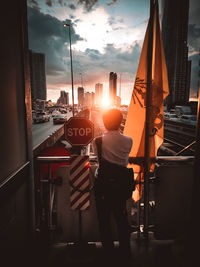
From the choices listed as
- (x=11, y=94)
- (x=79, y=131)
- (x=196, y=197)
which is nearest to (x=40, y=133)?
(x=11, y=94)

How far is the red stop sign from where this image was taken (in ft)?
8.50

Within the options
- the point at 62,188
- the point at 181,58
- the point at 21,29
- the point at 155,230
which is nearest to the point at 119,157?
the point at 62,188

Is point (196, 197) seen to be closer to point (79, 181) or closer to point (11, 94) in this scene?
point (79, 181)

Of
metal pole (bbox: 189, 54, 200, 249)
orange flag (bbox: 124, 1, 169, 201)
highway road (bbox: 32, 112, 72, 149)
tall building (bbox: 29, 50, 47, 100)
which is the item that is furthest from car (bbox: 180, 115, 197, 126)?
tall building (bbox: 29, 50, 47, 100)

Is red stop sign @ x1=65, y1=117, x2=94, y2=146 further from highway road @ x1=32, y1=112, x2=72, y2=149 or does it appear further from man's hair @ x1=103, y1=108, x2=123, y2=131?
highway road @ x1=32, y1=112, x2=72, y2=149

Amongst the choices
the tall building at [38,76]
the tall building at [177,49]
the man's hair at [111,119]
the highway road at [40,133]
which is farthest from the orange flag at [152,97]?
the tall building at [38,76]

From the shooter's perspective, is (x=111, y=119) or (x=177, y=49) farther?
(x=177, y=49)

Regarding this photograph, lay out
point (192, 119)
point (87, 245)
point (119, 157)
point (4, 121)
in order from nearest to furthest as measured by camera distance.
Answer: point (4, 121) → point (119, 157) → point (87, 245) → point (192, 119)

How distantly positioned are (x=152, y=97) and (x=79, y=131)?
1294 mm

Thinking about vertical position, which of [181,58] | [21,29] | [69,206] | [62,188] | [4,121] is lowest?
[69,206]

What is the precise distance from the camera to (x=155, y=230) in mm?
3232

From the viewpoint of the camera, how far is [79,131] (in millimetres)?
2613

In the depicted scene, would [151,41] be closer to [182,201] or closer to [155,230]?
[182,201]

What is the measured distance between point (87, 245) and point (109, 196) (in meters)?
1.11
